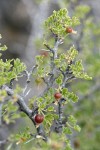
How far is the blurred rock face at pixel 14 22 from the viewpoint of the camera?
35.5 ft

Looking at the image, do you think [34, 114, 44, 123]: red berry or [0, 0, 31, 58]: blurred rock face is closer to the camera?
[34, 114, 44, 123]: red berry

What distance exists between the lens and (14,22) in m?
11.2

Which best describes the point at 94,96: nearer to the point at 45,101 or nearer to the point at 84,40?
the point at 84,40

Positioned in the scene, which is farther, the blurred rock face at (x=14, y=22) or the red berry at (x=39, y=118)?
the blurred rock face at (x=14, y=22)

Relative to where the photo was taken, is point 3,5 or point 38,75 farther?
point 3,5

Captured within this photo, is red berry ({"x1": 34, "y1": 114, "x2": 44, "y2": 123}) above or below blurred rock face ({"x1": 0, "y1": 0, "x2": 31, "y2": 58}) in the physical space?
below

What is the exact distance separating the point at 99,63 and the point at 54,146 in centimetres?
308

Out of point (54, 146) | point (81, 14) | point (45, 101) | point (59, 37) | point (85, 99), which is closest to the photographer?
point (54, 146)

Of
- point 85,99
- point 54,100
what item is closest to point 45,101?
point 54,100

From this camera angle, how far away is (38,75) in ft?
8.71

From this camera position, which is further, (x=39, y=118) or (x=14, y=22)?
(x=14, y=22)

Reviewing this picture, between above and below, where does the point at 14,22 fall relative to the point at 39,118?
above

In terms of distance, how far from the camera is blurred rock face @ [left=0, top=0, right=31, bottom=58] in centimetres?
1081

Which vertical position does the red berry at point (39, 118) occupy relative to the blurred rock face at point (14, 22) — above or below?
below
